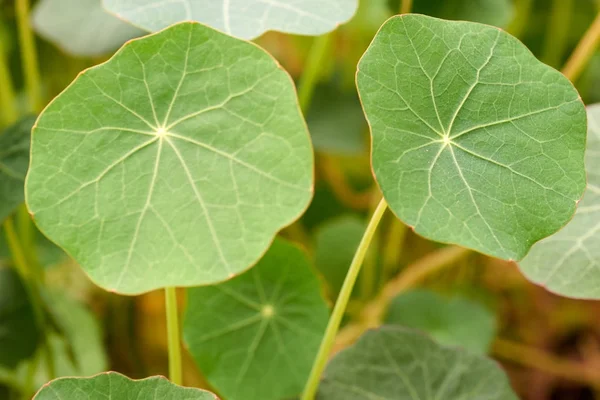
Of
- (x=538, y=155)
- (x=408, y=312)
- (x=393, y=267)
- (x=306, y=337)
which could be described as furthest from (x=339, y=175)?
(x=538, y=155)

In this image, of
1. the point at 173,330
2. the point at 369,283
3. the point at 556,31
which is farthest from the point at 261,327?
the point at 556,31

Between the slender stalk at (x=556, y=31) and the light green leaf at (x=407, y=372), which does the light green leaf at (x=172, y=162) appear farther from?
the slender stalk at (x=556, y=31)

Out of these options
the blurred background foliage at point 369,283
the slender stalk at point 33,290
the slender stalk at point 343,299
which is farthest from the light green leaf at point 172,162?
the blurred background foliage at point 369,283

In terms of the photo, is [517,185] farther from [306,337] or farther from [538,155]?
[306,337]

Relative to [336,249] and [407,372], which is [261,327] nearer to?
[407,372]

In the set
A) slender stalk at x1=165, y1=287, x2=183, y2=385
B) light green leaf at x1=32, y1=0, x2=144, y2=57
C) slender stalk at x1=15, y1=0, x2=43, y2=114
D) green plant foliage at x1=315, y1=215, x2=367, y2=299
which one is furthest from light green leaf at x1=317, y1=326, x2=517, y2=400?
slender stalk at x1=15, y1=0, x2=43, y2=114
